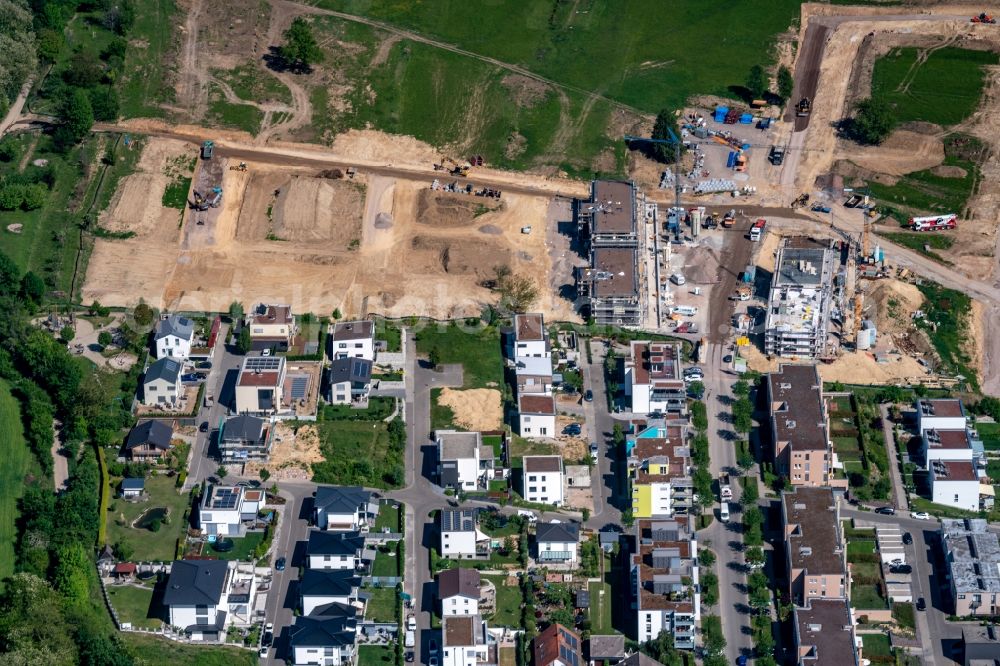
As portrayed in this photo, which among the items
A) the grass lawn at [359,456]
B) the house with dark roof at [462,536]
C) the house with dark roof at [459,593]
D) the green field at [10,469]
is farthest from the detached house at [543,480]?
the green field at [10,469]

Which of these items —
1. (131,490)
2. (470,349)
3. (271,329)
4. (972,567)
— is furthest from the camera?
(470,349)

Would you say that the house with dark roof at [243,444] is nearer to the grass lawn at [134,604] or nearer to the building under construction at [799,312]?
the grass lawn at [134,604]

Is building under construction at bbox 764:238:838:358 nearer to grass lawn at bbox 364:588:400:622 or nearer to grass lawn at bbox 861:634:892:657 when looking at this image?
grass lawn at bbox 861:634:892:657

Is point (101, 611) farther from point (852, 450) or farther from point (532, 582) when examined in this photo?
point (852, 450)

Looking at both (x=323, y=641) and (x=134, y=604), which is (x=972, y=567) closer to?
(x=323, y=641)

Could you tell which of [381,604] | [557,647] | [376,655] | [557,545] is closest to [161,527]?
[381,604]

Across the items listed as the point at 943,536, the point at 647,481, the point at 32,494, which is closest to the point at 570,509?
the point at 647,481
